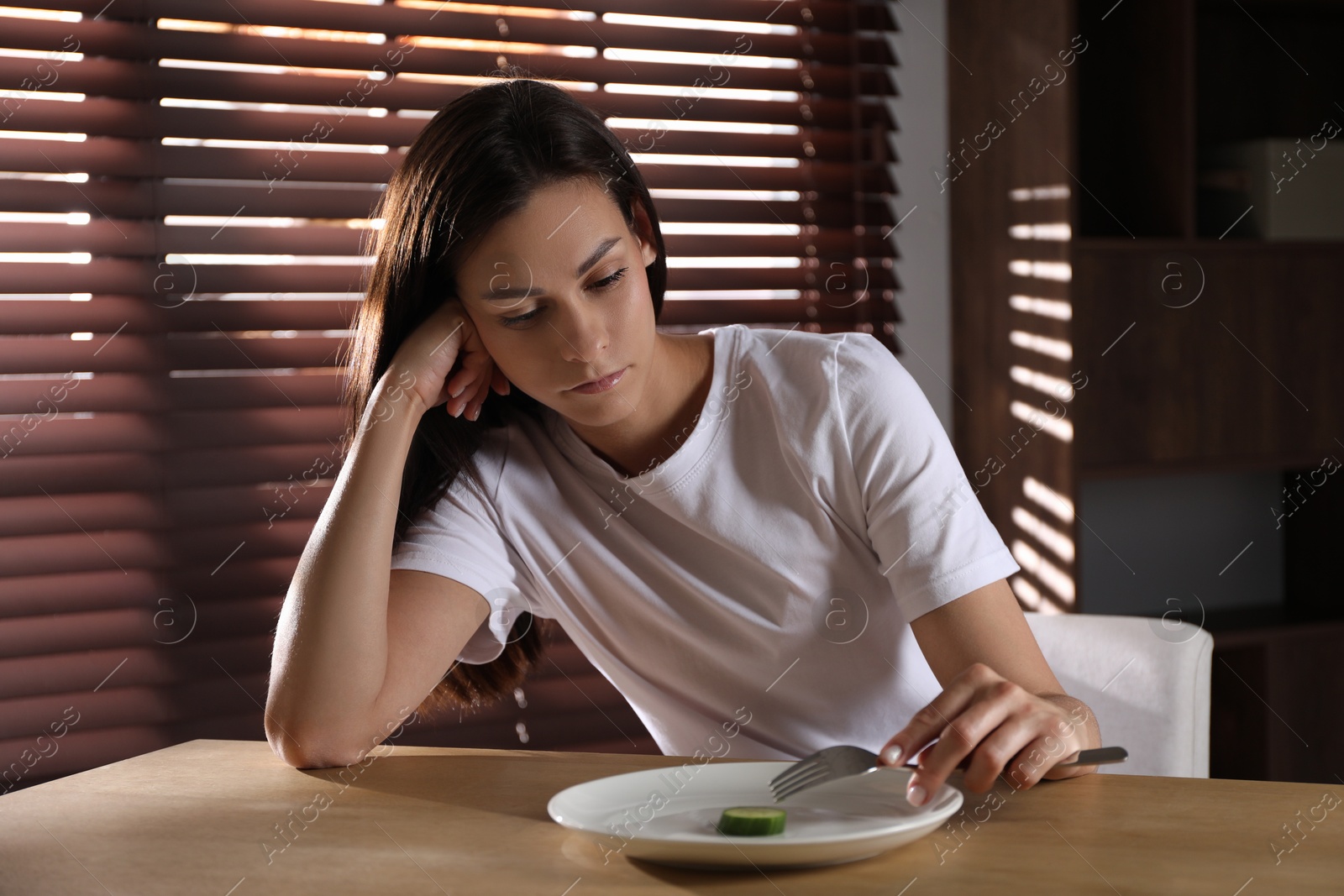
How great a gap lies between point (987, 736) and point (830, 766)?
0.41ft

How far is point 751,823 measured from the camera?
29.7 inches

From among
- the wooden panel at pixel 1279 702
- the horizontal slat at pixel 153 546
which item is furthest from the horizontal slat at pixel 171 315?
the wooden panel at pixel 1279 702

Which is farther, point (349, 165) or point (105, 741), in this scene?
point (349, 165)

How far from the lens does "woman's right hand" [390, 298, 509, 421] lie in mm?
→ 1276

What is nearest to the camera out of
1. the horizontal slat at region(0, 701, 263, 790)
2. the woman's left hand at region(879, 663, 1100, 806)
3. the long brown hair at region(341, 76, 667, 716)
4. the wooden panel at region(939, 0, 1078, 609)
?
the woman's left hand at region(879, 663, 1100, 806)

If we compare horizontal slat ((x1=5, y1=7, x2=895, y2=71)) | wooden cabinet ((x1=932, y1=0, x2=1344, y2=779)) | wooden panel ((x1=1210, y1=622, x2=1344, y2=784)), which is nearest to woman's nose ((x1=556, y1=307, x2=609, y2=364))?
→ horizontal slat ((x1=5, y1=7, x2=895, y2=71))

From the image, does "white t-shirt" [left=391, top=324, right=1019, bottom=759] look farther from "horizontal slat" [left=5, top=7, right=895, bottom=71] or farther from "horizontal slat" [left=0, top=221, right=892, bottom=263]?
"horizontal slat" [left=5, top=7, right=895, bottom=71]

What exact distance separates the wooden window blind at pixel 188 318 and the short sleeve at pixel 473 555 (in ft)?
2.25

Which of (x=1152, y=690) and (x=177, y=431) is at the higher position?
(x=177, y=431)

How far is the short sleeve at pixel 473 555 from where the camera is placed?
4.18ft

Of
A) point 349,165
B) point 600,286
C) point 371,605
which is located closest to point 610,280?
point 600,286

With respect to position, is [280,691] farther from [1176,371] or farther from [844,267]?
[1176,371]

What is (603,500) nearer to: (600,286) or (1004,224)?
(600,286)

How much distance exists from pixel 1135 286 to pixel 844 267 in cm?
56
